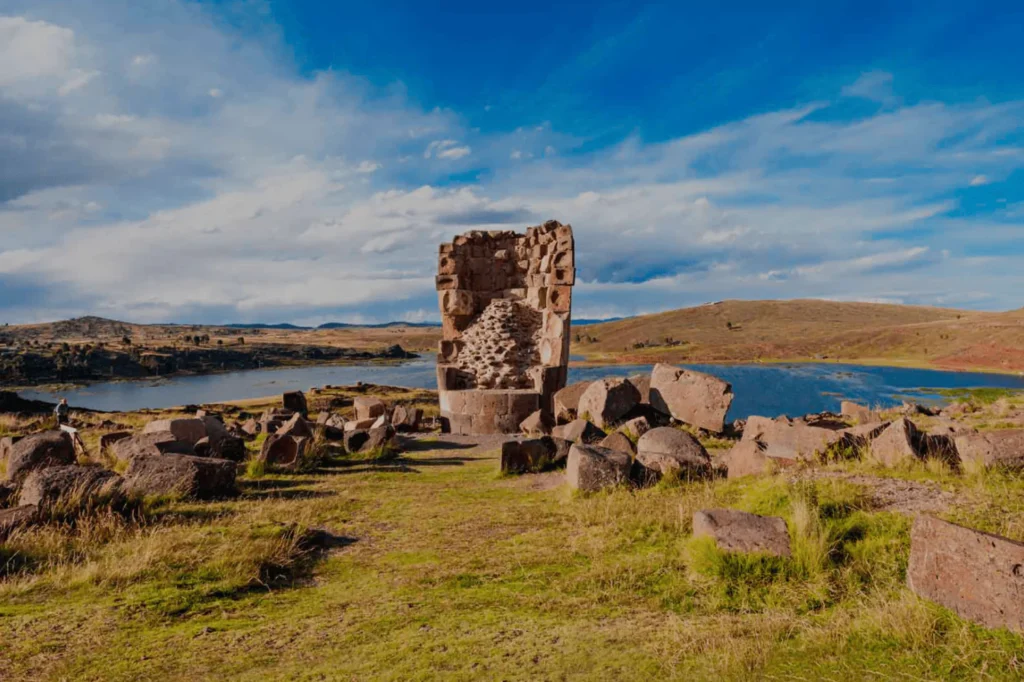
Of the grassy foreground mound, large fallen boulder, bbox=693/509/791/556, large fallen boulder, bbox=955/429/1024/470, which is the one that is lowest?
the grassy foreground mound

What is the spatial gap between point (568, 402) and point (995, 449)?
9.54 m

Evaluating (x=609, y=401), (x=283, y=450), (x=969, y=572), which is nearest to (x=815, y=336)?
(x=609, y=401)

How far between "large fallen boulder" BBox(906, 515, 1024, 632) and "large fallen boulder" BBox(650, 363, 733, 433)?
361 inches

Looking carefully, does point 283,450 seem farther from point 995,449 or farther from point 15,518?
point 995,449

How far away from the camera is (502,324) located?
1802cm

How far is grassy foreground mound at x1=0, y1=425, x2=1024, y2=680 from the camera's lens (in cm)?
326

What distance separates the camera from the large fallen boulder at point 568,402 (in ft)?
48.7

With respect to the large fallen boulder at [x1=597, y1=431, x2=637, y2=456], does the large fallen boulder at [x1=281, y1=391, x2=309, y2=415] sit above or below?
below

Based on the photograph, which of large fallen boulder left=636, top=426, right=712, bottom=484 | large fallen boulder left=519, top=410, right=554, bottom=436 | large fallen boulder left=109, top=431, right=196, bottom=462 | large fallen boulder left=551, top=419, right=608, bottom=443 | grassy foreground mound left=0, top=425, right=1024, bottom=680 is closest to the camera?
grassy foreground mound left=0, top=425, right=1024, bottom=680

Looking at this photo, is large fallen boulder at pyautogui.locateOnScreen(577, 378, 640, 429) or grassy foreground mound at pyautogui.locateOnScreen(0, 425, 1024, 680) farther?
large fallen boulder at pyautogui.locateOnScreen(577, 378, 640, 429)

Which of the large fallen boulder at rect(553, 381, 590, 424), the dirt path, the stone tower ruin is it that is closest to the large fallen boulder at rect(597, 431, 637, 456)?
the dirt path

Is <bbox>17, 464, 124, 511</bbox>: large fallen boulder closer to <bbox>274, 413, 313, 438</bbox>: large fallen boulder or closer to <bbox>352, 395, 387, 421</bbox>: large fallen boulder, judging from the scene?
<bbox>274, 413, 313, 438</bbox>: large fallen boulder

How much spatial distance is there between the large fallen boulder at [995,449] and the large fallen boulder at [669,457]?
279cm

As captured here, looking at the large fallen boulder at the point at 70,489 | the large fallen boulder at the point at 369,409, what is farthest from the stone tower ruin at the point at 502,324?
the large fallen boulder at the point at 70,489
